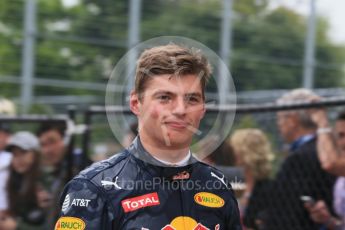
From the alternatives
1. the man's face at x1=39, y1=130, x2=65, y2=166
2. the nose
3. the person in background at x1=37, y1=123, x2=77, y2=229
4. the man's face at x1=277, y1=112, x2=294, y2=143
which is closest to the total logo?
the nose

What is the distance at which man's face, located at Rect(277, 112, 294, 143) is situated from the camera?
556 centimetres

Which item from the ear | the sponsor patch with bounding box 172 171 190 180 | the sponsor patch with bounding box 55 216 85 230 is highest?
the ear

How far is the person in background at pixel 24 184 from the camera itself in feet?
23.7

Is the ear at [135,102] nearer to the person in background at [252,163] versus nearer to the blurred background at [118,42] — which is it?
the person in background at [252,163]

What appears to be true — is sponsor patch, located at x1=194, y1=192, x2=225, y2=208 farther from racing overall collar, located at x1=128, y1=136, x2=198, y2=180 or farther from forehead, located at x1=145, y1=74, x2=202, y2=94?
forehead, located at x1=145, y1=74, x2=202, y2=94

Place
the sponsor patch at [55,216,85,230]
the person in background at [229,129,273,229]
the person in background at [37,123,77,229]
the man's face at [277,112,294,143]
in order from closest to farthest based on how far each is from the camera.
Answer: the sponsor patch at [55,216,85,230] → the man's face at [277,112,294,143] → the person in background at [229,129,273,229] → the person in background at [37,123,77,229]

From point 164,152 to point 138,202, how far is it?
209 millimetres

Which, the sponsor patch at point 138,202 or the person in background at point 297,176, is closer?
the sponsor patch at point 138,202

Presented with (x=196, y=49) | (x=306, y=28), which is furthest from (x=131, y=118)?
(x=306, y=28)

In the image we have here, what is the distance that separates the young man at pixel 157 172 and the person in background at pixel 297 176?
7.38 ft

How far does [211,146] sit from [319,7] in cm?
772

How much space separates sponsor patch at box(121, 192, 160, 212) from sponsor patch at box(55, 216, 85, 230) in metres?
0.16

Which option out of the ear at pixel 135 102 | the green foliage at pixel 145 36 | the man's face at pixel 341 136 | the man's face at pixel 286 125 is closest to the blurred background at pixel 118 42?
the green foliage at pixel 145 36

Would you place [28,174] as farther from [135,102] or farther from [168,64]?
[168,64]
